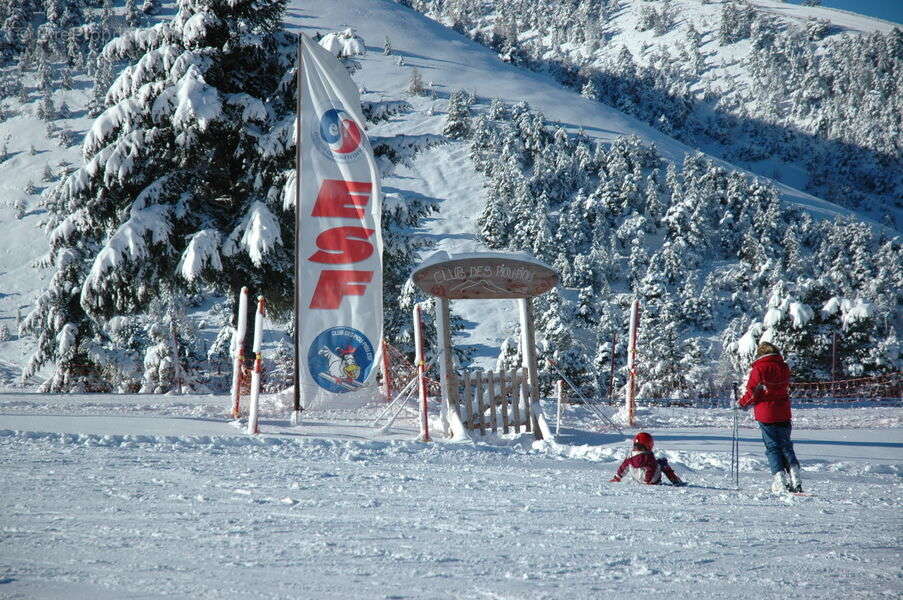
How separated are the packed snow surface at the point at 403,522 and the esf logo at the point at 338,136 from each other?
4.45 metres

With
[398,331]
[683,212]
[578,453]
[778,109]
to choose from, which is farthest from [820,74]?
[578,453]

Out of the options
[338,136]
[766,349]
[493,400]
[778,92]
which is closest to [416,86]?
[338,136]

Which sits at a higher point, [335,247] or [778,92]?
[778,92]

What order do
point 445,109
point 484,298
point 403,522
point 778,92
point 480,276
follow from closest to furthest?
point 403,522 < point 484,298 < point 480,276 < point 445,109 < point 778,92

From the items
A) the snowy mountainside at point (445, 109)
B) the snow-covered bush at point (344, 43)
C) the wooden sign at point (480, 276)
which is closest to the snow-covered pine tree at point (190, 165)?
the snow-covered bush at point (344, 43)

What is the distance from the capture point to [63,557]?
291 centimetres

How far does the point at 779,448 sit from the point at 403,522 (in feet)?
13.4

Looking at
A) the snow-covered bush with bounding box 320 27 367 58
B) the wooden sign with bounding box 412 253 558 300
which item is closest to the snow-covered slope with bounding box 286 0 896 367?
the snow-covered bush with bounding box 320 27 367 58

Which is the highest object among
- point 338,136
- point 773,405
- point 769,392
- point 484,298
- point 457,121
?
point 457,121

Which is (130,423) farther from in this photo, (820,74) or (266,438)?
(820,74)

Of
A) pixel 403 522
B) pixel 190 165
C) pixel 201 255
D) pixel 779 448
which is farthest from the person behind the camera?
pixel 190 165

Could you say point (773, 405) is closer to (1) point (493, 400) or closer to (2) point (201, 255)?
(1) point (493, 400)

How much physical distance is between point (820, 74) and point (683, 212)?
4563 inches

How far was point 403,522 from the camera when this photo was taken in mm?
3859
